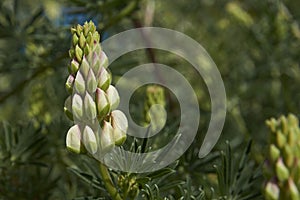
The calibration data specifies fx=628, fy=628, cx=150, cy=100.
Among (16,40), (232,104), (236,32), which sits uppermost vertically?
(236,32)

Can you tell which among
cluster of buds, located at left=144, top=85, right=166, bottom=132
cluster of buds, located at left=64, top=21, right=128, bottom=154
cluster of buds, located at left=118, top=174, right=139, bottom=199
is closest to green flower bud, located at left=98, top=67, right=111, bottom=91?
cluster of buds, located at left=64, top=21, right=128, bottom=154

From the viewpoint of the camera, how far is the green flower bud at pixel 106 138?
0.63 m

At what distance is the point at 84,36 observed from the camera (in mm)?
642

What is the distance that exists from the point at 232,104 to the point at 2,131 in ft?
1.79

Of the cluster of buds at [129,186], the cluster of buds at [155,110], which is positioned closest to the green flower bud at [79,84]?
the cluster of buds at [129,186]

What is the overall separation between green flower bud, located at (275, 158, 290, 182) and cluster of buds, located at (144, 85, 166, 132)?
34 cm

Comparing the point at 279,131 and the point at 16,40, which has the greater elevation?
the point at 16,40

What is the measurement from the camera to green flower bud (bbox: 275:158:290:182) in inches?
20.9

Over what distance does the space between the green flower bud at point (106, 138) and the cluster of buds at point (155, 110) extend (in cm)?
22

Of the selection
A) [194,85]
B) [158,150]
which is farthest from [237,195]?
[194,85]

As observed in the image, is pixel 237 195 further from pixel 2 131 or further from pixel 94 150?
pixel 2 131

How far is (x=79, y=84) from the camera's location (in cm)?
62

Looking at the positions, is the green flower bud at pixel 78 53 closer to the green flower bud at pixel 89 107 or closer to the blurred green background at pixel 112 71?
the green flower bud at pixel 89 107

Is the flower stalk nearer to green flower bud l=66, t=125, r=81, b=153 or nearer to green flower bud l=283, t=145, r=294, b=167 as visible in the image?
green flower bud l=66, t=125, r=81, b=153
